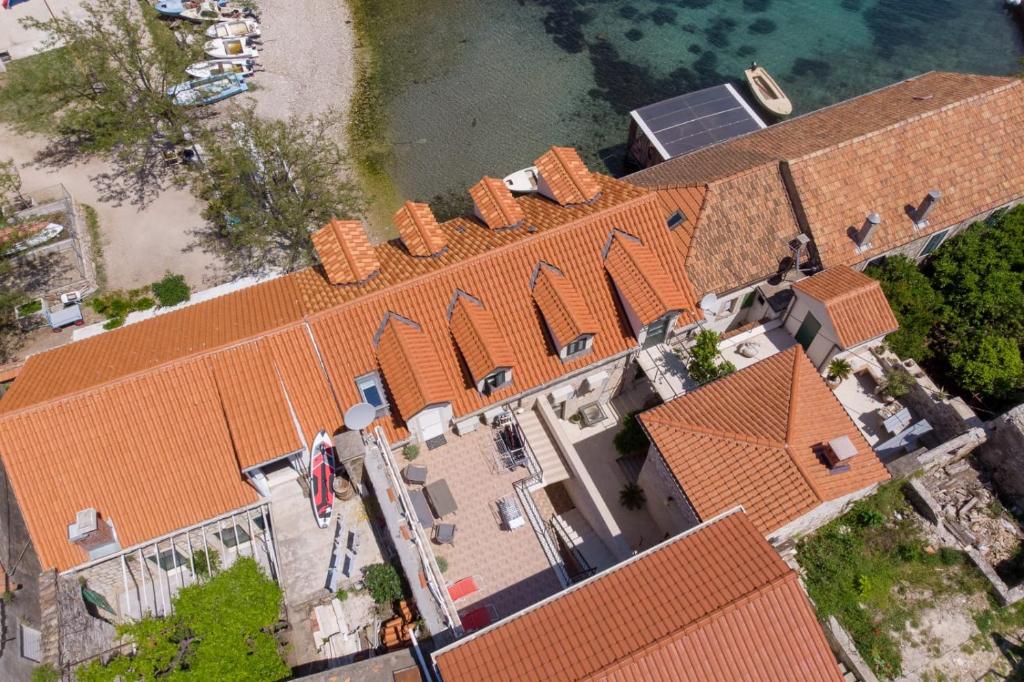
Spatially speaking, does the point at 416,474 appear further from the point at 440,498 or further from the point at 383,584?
the point at 383,584

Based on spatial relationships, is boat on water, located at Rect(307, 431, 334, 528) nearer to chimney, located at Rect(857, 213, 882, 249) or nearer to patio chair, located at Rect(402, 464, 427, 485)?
patio chair, located at Rect(402, 464, 427, 485)

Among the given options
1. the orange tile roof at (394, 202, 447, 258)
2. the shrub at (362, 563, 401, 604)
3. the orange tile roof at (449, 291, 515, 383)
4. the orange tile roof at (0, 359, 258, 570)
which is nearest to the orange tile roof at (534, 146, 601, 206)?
the orange tile roof at (394, 202, 447, 258)

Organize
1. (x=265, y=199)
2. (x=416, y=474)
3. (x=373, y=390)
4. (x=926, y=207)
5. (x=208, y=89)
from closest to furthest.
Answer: (x=373, y=390) → (x=416, y=474) → (x=926, y=207) → (x=265, y=199) → (x=208, y=89)

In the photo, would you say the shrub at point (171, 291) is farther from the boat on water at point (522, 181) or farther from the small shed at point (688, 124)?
the small shed at point (688, 124)

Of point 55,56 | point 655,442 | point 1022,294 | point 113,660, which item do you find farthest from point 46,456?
point 1022,294

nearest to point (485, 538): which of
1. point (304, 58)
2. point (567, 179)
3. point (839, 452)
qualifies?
point (839, 452)

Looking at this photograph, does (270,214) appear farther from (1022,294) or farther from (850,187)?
(1022,294)

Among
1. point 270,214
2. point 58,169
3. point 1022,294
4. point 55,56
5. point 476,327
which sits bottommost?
point 1022,294
